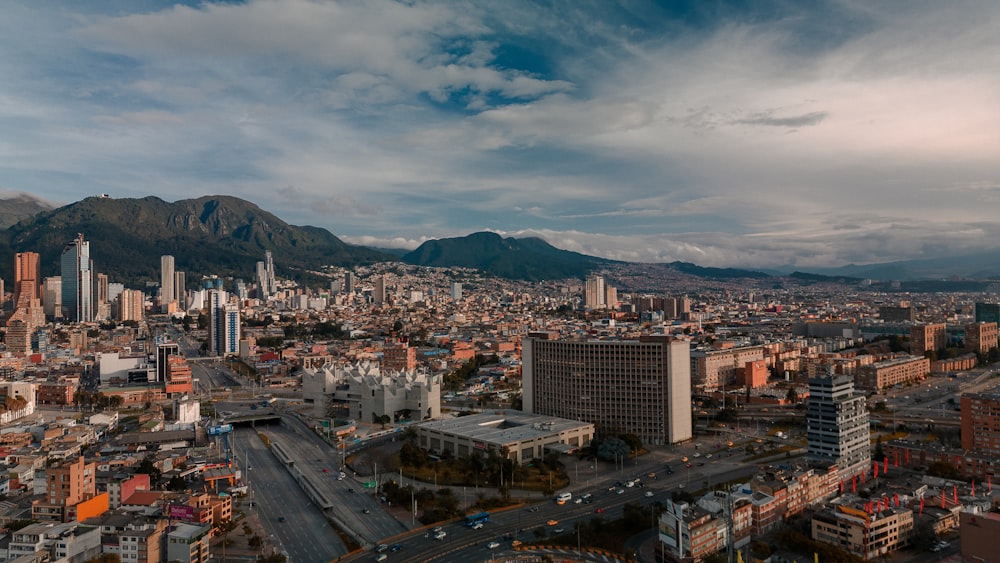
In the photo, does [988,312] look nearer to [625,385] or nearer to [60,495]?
[625,385]

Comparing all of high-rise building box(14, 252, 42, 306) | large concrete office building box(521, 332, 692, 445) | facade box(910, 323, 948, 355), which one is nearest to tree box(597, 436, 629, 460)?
large concrete office building box(521, 332, 692, 445)

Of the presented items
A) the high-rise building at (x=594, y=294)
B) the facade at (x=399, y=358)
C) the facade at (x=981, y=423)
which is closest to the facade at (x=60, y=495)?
the facade at (x=981, y=423)

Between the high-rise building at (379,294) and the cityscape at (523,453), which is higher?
the high-rise building at (379,294)

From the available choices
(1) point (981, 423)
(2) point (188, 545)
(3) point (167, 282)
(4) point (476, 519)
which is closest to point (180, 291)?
(3) point (167, 282)

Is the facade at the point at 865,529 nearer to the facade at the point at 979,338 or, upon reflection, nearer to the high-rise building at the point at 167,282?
the facade at the point at 979,338

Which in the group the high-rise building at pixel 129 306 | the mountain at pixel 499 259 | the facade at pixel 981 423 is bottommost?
the facade at pixel 981 423

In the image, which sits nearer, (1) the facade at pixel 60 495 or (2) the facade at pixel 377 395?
(1) the facade at pixel 60 495

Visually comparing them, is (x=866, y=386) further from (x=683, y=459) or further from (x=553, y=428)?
(x=553, y=428)
